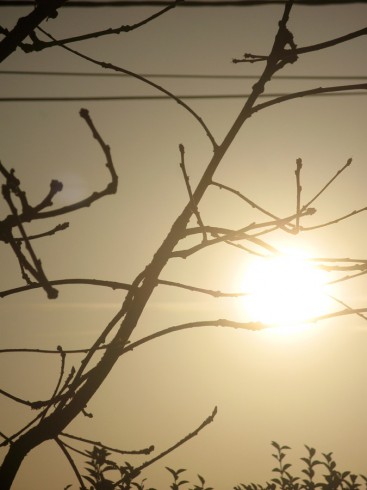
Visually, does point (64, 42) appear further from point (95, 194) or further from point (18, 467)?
point (18, 467)

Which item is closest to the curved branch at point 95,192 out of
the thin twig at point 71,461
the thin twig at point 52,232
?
the thin twig at point 52,232

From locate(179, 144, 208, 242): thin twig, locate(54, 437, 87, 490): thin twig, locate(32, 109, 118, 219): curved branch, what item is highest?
locate(179, 144, 208, 242): thin twig

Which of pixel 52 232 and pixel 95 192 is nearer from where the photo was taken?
pixel 95 192

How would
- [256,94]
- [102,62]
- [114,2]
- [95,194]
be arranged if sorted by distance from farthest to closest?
[114,2] → [102,62] → [256,94] → [95,194]

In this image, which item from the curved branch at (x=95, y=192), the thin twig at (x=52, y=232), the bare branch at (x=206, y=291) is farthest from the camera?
the bare branch at (x=206, y=291)

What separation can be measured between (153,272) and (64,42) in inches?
34.9

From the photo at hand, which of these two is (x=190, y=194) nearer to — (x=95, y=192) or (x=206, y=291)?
(x=206, y=291)

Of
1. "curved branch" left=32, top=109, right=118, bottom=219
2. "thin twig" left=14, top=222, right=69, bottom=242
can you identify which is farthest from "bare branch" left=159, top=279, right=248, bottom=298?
"curved branch" left=32, top=109, right=118, bottom=219

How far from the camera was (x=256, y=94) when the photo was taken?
211cm

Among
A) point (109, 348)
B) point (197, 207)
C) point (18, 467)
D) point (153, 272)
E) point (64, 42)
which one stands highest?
point (64, 42)

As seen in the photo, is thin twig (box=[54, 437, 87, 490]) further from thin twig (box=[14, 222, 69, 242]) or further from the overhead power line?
the overhead power line

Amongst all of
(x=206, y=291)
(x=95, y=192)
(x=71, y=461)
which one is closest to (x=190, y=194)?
(x=206, y=291)

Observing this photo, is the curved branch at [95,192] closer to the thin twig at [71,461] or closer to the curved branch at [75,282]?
the curved branch at [75,282]

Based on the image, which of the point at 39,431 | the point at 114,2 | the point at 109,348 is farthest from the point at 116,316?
the point at 114,2
